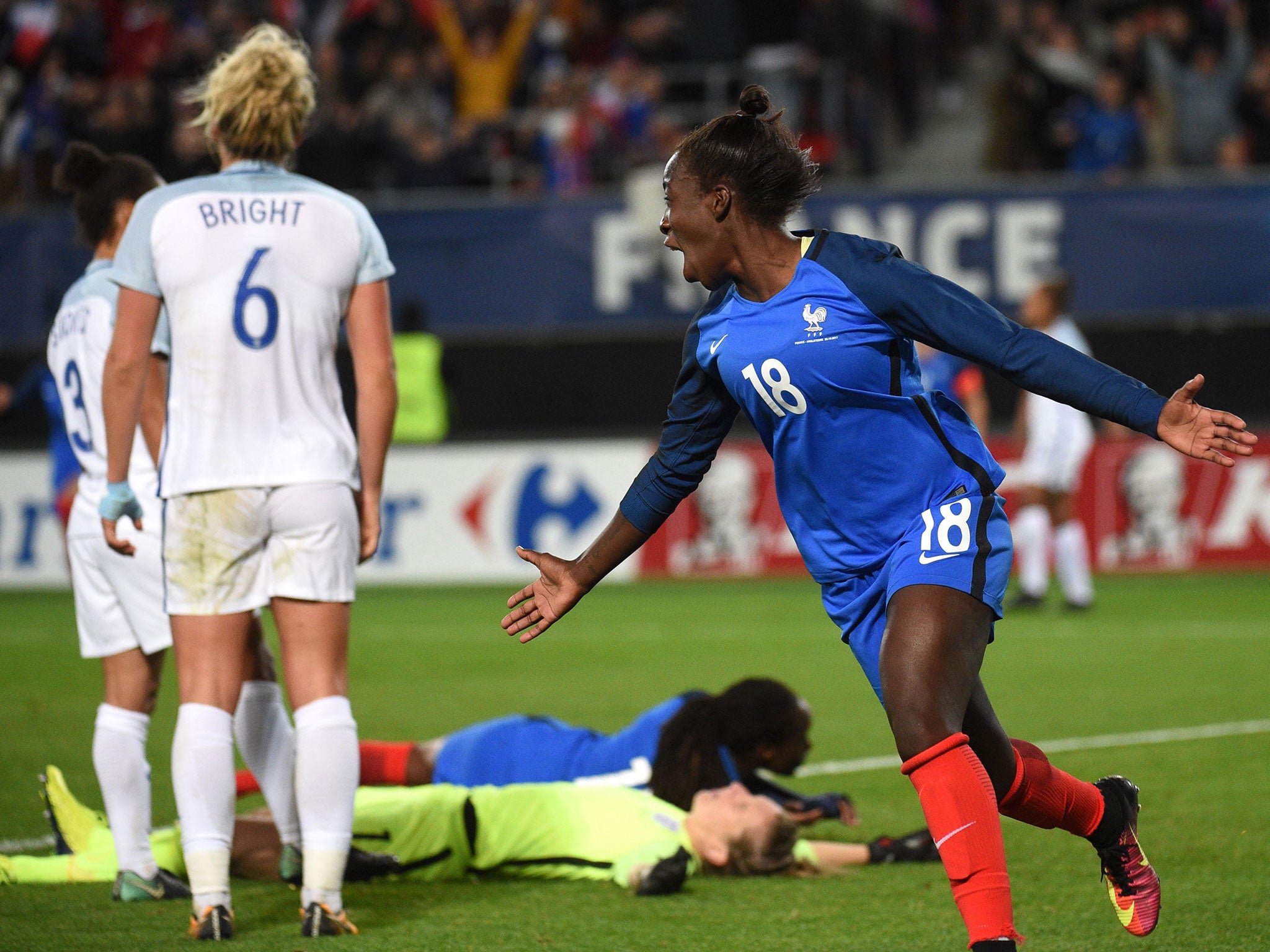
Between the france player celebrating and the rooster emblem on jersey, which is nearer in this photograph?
the france player celebrating

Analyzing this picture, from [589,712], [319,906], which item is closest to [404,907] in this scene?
[319,906]

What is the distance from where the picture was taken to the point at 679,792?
523cm

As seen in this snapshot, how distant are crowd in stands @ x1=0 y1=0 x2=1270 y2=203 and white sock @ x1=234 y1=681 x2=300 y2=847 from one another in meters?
11.4

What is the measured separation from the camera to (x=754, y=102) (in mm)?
3557

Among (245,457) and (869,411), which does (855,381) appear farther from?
(245,457)

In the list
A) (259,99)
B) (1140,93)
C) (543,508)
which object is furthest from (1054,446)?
(259,99)

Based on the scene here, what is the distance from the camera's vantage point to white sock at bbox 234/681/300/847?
187 inches

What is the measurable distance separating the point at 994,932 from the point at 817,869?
1832 mm

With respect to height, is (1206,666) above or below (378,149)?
below

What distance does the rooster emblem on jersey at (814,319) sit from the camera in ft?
11.7

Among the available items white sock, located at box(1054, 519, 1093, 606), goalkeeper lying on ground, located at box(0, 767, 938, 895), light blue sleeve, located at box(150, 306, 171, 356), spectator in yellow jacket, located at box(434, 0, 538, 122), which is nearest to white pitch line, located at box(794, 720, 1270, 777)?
goalkeeper lying on ground, located at box(0, 767, 938, 895)

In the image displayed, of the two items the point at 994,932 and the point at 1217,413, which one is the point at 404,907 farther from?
the point at 1217,413

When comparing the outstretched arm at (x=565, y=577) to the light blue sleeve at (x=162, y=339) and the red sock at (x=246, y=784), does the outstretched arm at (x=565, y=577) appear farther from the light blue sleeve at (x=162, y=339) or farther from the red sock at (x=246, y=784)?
the red sock at (x=246, y=784)

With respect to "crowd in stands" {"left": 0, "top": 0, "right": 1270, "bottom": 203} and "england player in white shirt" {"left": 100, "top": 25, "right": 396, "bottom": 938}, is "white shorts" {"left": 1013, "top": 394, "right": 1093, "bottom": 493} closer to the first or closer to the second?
"crowd in stands" {"left": 0, "top": 0, "right": 1270, "bottom": 203}
